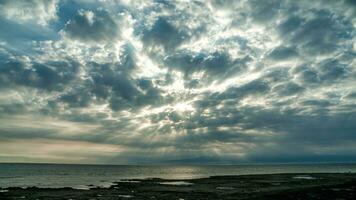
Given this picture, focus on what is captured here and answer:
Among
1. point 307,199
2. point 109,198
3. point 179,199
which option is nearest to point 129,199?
point 109,198

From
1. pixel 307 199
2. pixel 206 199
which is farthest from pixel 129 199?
pixel 307 199

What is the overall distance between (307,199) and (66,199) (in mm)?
34537

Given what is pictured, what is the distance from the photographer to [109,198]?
50.2m

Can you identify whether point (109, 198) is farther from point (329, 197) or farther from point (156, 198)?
point (329, 197)

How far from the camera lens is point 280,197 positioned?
4866cm

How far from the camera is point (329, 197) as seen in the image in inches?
1923

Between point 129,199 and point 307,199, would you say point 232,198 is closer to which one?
point 307,199

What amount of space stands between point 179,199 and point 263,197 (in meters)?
12.1

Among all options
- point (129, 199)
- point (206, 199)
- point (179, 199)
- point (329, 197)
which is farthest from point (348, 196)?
point (129, 199)

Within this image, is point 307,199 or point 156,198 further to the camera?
point 156,198

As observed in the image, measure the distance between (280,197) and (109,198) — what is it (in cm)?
2499

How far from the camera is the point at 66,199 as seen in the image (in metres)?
49.4

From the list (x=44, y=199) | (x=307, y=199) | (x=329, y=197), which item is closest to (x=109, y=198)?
(x=44, y=199)

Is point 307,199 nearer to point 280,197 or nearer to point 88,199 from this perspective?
point 280,197
